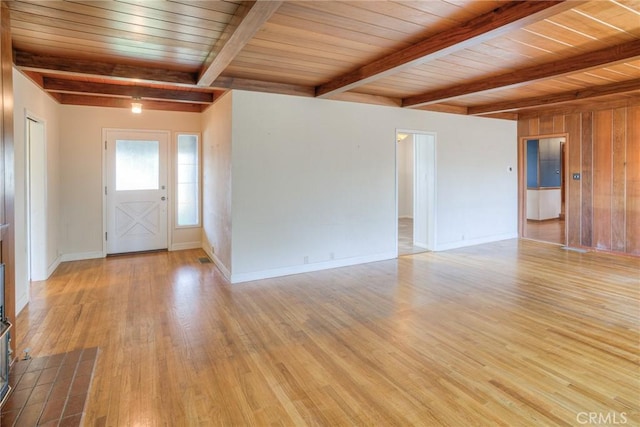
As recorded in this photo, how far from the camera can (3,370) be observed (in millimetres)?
2215

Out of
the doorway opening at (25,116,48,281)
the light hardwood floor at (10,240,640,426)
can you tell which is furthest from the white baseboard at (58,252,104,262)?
the doorway opening at (25,116,48,281)

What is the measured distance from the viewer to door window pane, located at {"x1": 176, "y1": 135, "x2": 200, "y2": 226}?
6723mm

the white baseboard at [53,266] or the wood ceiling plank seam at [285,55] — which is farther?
the white baseboard at [53,266]

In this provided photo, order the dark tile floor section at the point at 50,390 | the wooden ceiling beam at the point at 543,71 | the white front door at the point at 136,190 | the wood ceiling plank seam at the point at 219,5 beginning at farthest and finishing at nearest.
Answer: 1. the white front door at the point at 136,190
2. the wooden ceiling beam at the point at 543,71
3. the wood ceiling plank seam at the point at 219,5
4. the dark tile floor section at the point at 50,390

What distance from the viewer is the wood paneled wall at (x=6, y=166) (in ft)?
8.32

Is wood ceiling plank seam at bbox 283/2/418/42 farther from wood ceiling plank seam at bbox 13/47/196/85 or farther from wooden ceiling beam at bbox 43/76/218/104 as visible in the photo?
wooden ceiling beam at bbox 43/76/218/104

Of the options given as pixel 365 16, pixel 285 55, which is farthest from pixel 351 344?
pixel 285 55

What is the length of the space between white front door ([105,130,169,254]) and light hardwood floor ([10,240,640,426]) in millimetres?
1266

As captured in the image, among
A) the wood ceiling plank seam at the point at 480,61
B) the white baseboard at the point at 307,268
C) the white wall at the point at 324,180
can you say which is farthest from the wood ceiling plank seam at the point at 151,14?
the white baseboard at the point at 307,268

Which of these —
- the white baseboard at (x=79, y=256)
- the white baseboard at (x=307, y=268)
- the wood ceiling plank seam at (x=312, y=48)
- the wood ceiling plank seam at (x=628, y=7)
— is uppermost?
the wood ceiling plank seam at (x=312, y=48)

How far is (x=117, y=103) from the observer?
20.0 ft

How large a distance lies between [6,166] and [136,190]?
392 centimetres

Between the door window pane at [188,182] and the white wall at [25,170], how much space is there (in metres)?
1.86

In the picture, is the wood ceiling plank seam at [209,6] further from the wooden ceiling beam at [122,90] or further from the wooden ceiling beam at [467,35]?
the wooden ceiling beam at [122,90]
